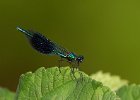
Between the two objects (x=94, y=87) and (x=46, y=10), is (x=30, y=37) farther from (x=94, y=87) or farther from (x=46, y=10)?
(x=46, y=10)

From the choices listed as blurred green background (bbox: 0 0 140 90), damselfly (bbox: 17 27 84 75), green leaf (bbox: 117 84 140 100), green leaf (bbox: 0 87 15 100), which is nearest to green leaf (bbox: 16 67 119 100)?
green leaf (bbox: 117 84 140 100)

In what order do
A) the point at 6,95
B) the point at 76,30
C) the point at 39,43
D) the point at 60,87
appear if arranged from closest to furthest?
the point at 60,87
the point at 6,95
the point at 39,43
the point at 76,30

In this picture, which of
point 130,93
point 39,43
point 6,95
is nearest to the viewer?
point 130,93

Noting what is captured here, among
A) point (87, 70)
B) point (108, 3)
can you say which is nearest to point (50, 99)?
point (87, 70)

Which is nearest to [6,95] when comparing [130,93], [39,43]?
[39,43]

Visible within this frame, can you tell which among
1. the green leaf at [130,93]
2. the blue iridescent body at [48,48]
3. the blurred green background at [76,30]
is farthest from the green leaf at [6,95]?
the blurred green background at [76,30]

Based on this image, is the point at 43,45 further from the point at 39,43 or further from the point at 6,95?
the point at 6,95
